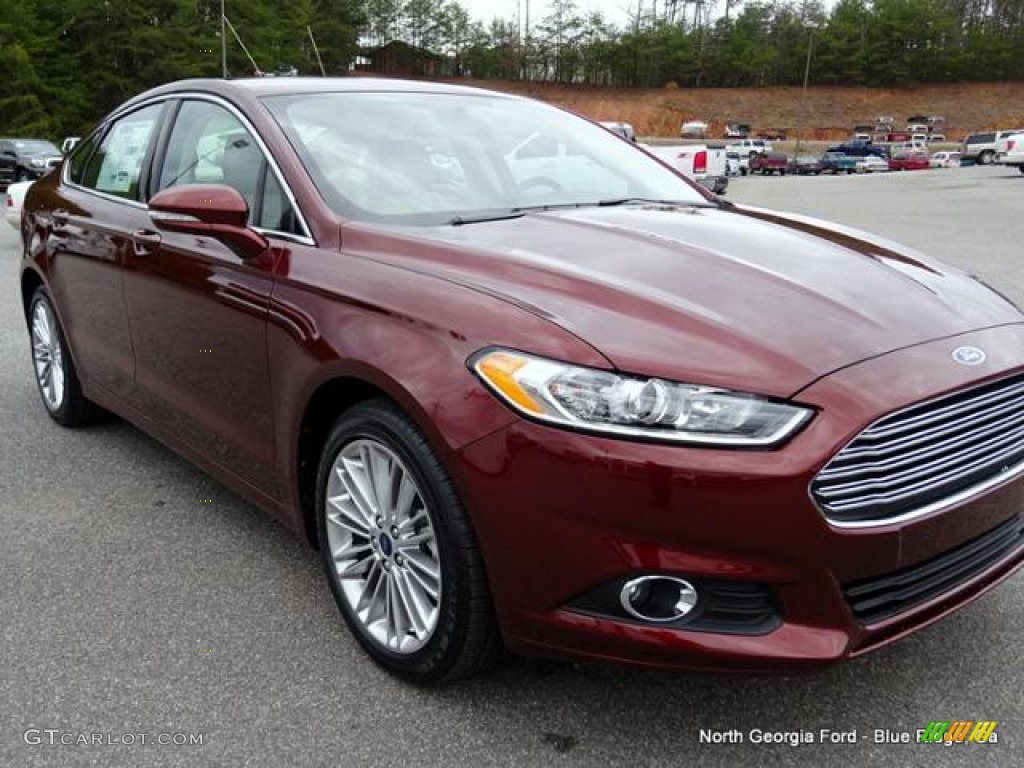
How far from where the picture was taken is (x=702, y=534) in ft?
6.17

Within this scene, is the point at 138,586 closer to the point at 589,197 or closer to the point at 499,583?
the point at 499,583

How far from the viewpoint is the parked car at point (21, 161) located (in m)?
24.3

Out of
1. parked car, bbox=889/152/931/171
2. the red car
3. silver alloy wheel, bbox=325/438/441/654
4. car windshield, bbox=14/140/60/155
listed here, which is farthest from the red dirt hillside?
silver alloy wheel, bbox=325/438/441/654

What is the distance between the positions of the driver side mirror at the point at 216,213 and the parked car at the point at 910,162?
5593 centimetres

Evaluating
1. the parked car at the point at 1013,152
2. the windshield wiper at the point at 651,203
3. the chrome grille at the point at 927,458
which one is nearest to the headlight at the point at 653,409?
the chrome grille at the point at 927,458

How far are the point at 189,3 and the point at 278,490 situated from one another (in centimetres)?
5248

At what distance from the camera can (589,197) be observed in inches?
130

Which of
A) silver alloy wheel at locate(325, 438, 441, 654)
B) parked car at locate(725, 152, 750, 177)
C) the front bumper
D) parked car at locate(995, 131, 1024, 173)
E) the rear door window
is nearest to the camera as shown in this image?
the front bumper

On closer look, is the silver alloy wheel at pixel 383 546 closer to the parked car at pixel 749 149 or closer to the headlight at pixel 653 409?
the headlight at pixel 653 409

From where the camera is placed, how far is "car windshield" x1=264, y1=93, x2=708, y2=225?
9.43 feet

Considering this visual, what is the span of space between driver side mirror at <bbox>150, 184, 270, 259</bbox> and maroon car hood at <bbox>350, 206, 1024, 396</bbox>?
0.58m

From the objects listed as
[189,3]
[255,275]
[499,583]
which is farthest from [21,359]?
[189,3]

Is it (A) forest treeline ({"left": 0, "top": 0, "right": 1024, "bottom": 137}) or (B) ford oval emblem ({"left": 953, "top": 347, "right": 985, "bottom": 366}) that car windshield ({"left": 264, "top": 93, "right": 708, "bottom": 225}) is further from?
(A) forest treeline ({"left": 0, "top": 0, "right": 1024, "bottom": 137})

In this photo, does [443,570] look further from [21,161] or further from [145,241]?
[21,161]
